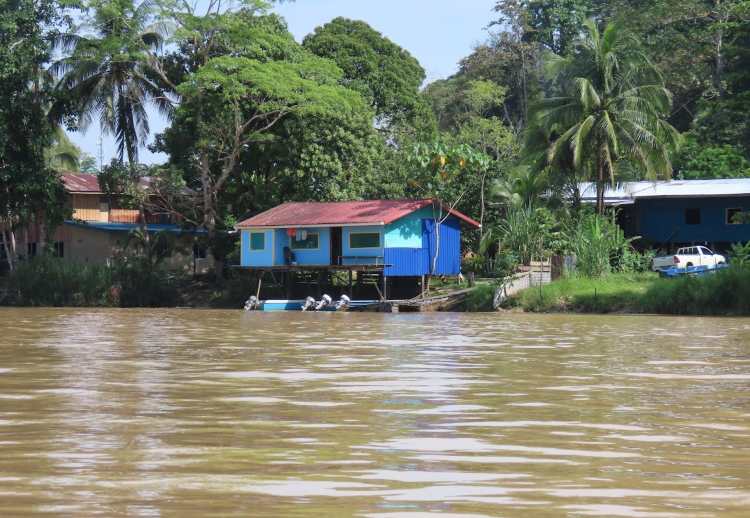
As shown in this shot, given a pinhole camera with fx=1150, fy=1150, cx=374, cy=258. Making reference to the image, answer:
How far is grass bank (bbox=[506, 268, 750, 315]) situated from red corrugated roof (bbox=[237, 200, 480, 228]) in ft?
22.6

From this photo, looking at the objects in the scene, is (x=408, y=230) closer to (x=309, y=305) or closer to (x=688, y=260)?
(x=309, y=305)

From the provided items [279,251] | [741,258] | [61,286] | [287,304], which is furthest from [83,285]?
[741,258]

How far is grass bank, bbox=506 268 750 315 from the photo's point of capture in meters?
29.6

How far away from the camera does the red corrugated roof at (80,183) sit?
5263 cm

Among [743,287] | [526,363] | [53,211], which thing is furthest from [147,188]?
[526,363]

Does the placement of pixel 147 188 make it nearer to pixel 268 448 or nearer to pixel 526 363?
Result: pixel 526 363

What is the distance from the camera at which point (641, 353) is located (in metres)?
15.4

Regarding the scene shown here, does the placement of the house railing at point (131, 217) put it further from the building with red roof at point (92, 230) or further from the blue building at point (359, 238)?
the blue building at point (359, 238)

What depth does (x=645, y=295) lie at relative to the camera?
102ft

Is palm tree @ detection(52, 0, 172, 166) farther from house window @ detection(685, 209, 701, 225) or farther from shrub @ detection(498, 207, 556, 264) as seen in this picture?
house window @ detection(685, 209, 701, 225)

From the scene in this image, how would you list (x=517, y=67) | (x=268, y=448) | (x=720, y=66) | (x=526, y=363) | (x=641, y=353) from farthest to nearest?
(x=517, y=67), (x=720, y=66), (x=641, y=353), (x=526, y=363), (x=268, y=448)

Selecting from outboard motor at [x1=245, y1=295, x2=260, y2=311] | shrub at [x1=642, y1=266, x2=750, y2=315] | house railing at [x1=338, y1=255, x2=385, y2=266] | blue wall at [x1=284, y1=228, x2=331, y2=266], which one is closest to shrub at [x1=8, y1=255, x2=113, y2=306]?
outboard motor at [x1=245, y1=295, x2=260, y2=311]

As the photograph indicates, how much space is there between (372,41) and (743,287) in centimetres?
2759

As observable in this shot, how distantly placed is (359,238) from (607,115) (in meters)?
9.29
